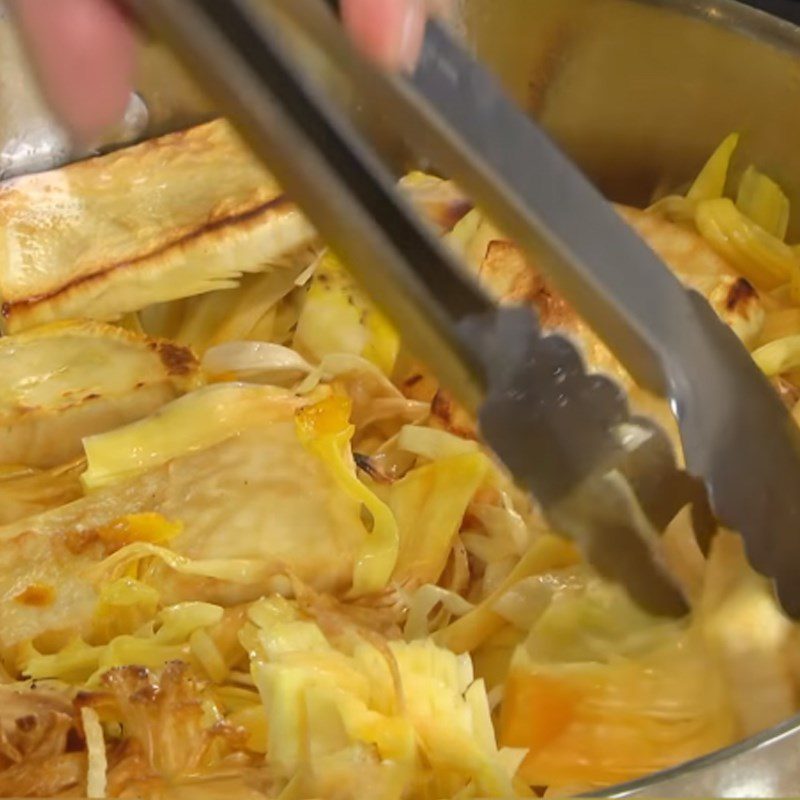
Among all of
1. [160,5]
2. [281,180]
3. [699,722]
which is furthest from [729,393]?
[160,5]

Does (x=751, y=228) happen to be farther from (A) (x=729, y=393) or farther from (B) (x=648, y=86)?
(A) (x=729, y=393)

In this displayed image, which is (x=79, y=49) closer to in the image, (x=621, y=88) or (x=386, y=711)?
(x=386, y=711)

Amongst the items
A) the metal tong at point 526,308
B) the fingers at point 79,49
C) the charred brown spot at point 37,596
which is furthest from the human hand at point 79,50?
the charred brown spot at point 37,596

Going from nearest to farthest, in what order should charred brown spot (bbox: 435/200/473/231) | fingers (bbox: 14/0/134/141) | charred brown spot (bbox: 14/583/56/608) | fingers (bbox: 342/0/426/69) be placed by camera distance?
fingers (bbox: 342/0/426/69), fingers (bbox: 14/0/134/141), charred brown spot (bbox: 14/583/56/608), charred brown spot (bbox: 435/200/473/231)

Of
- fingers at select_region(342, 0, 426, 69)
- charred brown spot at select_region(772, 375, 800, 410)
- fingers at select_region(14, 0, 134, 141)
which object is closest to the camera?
fingers at select_region(342, 0, 426, 69)

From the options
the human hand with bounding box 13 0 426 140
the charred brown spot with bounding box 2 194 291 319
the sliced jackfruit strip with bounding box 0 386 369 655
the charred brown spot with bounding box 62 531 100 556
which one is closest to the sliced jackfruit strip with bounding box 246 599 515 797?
the sliced jackfruit strip with bounding box 0 386 369 655

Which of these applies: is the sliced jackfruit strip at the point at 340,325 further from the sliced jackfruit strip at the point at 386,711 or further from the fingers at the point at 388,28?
the fingers at the point at 388,28

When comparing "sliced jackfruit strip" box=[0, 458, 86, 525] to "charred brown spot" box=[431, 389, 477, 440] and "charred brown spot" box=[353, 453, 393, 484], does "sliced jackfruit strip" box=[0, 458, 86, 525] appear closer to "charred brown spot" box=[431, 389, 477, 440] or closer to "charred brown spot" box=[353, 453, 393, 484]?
"charred brown spot" box=[353, 453, 393, 484]

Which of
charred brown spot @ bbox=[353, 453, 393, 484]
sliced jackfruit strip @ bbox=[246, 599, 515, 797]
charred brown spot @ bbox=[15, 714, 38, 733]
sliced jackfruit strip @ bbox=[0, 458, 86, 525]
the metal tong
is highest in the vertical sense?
the metal tong

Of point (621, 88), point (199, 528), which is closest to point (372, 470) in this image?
point (199, 528)

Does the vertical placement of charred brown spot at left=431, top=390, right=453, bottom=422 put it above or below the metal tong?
below
